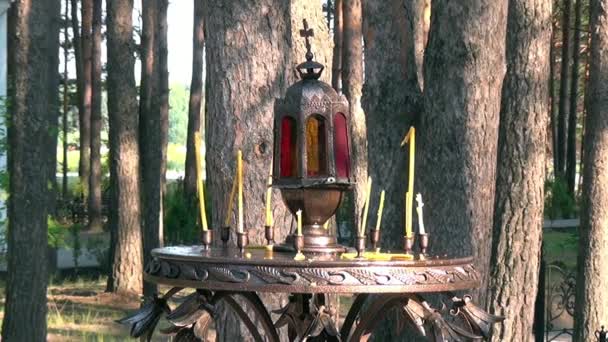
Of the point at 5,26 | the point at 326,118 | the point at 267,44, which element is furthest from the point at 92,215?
the point at 326,118

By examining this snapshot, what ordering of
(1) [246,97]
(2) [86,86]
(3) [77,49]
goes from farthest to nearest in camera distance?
(3) [77,49] → (2) [86,86] → (1) [246,97]

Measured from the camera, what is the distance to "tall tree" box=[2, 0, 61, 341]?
36.5 ft

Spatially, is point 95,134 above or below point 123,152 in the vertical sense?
above

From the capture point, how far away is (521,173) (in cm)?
985

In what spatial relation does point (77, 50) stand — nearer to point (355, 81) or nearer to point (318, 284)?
point (355, 81)

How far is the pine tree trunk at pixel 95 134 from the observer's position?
29359 mm

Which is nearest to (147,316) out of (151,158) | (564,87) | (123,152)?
(123,152)

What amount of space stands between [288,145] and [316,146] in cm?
13

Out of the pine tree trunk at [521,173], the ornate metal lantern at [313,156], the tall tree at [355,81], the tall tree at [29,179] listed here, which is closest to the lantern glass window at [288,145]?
the ornate metal lantern at [313,156]

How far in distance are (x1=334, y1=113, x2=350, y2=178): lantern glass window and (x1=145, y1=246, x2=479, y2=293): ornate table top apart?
1.69 ft

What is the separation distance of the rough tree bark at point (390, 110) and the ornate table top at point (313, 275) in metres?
4.79

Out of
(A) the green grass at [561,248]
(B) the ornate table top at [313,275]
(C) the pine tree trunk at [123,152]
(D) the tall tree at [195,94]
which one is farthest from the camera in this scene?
(D) the tall tree at [195,94]

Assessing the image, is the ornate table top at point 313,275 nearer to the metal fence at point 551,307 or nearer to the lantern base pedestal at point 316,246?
the lantern base pedestal at point 316,246

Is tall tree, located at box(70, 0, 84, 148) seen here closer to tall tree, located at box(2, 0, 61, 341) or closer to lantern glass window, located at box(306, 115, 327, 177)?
tall tree, located at box(2, 0, 61, 341)
